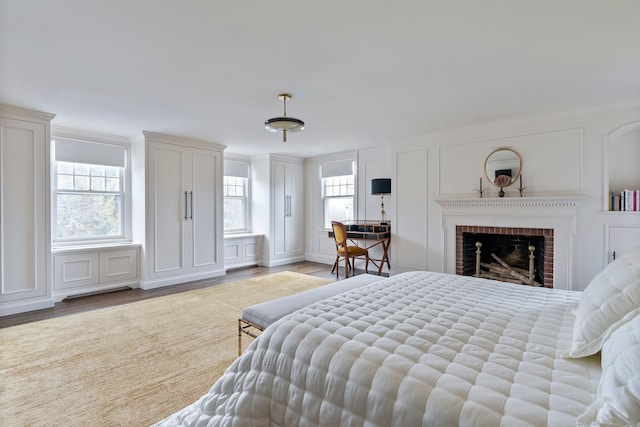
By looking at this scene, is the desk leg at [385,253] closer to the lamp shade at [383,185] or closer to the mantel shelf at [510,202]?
the lamp shade at [383,185]

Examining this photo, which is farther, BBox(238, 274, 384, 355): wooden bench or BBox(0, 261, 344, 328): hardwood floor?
BBox(0, 261, 344, 328): hardwood floor

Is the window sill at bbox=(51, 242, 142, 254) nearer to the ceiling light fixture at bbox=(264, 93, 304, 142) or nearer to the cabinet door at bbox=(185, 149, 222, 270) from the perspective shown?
the cabinet door at bbox=(185, 149, 222, 270)

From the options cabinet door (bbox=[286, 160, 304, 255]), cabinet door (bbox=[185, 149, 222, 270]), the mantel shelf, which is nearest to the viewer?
the mantel shelf

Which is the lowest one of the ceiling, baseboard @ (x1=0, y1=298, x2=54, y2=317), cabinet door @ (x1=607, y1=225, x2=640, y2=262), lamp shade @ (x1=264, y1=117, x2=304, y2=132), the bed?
baseboard @ (x1=0, y1=298, x2=54, y2=317)

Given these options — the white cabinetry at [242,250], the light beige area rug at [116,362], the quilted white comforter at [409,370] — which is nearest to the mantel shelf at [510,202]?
the quilted white comforter at [409,370]

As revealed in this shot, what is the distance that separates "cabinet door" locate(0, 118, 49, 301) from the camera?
3.58 meters

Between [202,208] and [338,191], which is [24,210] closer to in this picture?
[202,208]

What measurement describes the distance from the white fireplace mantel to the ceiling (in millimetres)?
1100

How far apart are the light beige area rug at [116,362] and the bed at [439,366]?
1.39ft

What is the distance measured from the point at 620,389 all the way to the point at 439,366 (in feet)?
1.55

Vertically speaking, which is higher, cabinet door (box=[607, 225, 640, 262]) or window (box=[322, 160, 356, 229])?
window (box=[322, 160, 356, 229])

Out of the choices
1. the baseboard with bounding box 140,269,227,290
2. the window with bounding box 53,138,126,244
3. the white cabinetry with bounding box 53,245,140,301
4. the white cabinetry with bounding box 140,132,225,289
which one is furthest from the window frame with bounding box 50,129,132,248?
the baseboard with bounding box 140,269,227,290

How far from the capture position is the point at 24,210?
3.71 meters

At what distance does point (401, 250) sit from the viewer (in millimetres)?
5332
